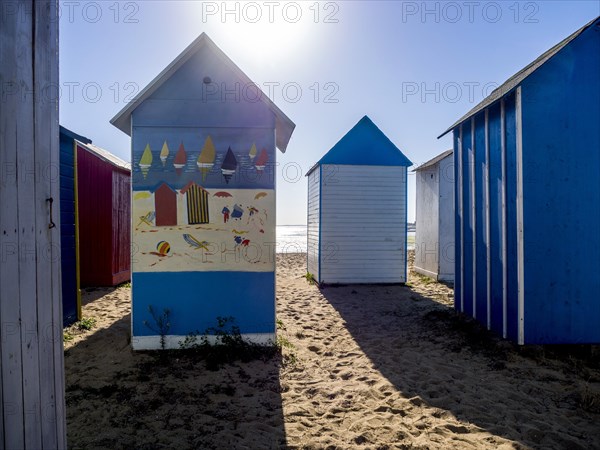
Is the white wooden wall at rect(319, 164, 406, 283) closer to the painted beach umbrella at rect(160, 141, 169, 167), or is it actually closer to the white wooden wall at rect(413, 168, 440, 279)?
the white wooden wall at rect(413, 168, 440, 279)

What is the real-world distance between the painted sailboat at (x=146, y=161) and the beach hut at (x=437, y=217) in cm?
847

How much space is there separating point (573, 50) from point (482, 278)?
3550 mm

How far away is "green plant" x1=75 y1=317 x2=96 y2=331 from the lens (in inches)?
259

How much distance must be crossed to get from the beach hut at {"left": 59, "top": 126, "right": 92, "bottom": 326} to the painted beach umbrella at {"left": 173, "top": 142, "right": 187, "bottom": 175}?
2324 mm

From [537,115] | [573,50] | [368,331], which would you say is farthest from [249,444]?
[573,50]

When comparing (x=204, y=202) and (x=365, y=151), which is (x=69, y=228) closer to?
(x=204, y=202)

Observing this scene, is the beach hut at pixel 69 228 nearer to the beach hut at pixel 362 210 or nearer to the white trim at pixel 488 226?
the beach hut at pixel 362 210

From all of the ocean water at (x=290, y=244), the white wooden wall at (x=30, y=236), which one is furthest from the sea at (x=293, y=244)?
the white wooden wall at (x=30, y=236)

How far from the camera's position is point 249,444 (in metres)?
3.22

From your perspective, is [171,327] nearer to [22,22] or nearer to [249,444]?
[249,444]

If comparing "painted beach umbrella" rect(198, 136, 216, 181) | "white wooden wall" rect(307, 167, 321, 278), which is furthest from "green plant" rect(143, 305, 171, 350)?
"white wooden wall" rect(307, 167, 321, 278)

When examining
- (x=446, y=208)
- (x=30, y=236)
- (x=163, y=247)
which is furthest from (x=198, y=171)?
Answer: (x=446, y=208)

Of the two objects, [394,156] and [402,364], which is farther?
[394,156]

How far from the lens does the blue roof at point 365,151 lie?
35.3ft
